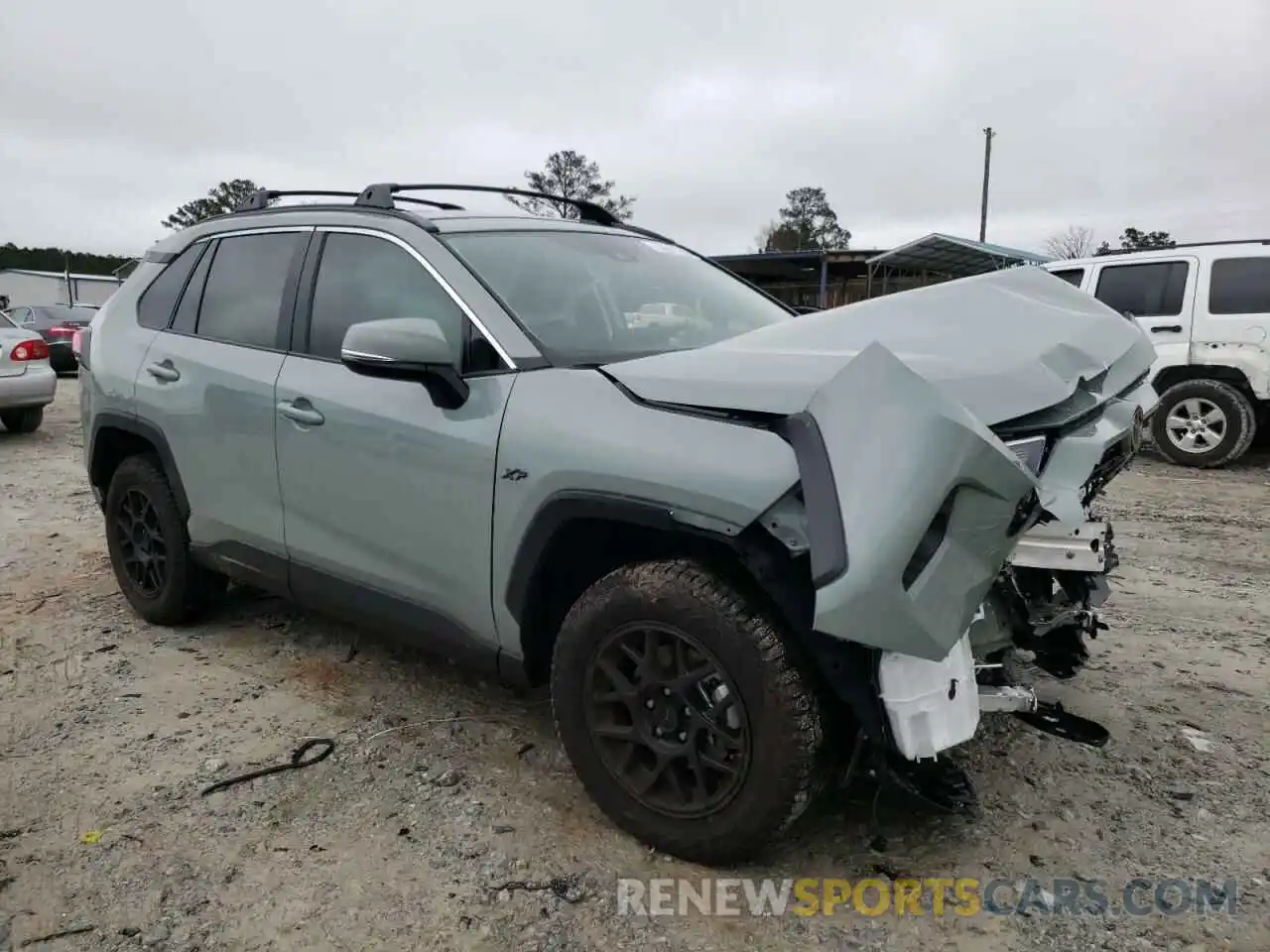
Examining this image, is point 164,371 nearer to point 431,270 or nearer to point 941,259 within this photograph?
point 431,270

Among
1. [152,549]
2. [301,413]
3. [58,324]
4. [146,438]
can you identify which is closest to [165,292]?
[146,438]

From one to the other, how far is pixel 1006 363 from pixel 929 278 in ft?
75.2

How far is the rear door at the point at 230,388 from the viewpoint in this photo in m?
3.41

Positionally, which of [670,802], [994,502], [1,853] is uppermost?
[994,502]

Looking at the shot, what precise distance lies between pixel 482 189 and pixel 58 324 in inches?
654

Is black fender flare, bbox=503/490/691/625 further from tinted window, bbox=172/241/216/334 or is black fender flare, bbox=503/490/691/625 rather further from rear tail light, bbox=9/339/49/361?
rear tail light, bbox=9/339/49/361

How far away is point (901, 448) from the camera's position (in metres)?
1.87

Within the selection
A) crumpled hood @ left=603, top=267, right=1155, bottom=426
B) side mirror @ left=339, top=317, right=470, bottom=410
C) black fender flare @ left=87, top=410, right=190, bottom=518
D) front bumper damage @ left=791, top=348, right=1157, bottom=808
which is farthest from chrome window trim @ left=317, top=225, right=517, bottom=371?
black fender flare @ left=87, top=410, right=190, bottom=518

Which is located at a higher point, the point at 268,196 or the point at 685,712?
the point at 268,196

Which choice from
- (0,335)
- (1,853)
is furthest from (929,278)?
(1,853)

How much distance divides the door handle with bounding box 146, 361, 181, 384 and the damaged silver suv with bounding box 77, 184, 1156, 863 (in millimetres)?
290

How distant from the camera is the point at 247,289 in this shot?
3.69 meters

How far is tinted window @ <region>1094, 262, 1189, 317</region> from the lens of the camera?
8.29 m

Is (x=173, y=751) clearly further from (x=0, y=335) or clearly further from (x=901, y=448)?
(x=0, y=335)
